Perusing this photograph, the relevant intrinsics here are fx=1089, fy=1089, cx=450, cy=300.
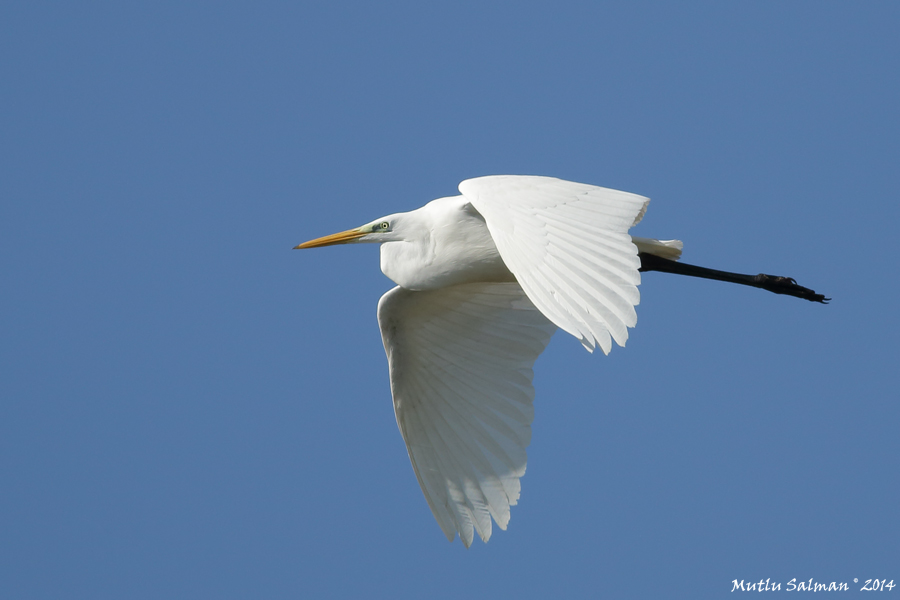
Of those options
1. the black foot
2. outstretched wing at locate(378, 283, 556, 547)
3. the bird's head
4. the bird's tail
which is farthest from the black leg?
the bird's head

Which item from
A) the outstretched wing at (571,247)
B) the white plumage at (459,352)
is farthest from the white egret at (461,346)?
the outstretched wing at (571,247)

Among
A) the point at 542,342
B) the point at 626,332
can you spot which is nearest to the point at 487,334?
the point at 542,342

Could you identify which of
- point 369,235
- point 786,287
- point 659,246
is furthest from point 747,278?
point 369,235

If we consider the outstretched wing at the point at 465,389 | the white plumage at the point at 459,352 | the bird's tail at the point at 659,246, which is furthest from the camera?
the outstretched wing at the point at 465,389

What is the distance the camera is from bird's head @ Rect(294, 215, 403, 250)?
6.79 m

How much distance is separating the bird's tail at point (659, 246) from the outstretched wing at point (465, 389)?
0.85 meters

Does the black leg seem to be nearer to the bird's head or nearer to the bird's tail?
the bird's tail

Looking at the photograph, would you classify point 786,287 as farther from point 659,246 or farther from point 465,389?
point 465,389

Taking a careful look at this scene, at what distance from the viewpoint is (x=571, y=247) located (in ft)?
15.7

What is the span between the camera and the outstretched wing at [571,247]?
436 centimetres

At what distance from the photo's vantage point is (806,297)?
7707 mm

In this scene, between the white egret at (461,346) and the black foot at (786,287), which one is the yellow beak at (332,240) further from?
the black foot at (786,287)

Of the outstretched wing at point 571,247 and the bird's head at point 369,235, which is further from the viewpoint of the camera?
the bird's head at point 369,235

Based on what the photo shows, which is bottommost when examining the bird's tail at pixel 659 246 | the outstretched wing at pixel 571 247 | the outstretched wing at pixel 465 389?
the outstretched wing at pixel 465 389
